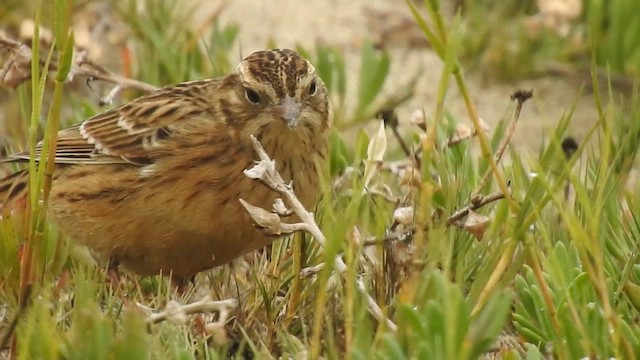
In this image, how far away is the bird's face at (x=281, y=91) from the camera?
490cm

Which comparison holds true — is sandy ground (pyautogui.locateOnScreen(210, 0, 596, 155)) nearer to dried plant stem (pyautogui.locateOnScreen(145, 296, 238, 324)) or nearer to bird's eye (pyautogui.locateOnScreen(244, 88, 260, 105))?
bird's eye (pyautogui.locateOnScreen(244, 88, 260, 105))

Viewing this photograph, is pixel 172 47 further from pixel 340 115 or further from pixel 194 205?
pixel 194 205

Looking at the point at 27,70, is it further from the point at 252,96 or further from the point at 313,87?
the point at 313,87

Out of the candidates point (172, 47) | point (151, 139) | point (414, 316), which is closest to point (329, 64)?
point (172, 47)

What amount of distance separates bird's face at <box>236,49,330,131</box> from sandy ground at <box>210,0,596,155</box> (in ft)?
7.64

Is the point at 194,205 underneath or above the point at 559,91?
above

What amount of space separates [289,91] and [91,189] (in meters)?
0.87

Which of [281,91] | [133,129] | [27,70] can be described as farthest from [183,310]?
[27,70]

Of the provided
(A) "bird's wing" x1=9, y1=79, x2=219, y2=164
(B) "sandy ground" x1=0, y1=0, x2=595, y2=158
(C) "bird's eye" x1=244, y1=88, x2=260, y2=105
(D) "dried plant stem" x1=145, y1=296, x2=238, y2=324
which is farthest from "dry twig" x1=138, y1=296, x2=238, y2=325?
(B) "sandy ground" x1=0, y1=0, x2=595, y2=158

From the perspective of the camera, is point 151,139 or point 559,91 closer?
point 151,139

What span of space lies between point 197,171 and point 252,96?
35 centimetres

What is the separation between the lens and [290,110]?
4855 mm

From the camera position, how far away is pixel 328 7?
8.62 meters

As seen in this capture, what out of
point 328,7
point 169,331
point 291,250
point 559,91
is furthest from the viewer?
point 328,7
